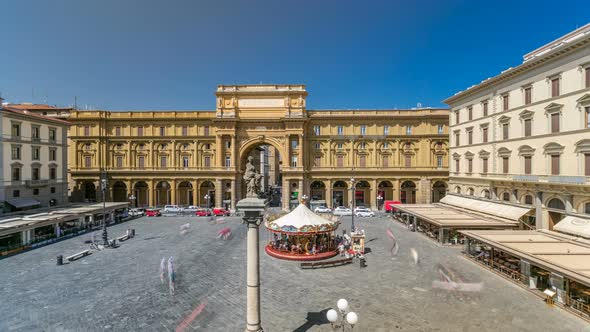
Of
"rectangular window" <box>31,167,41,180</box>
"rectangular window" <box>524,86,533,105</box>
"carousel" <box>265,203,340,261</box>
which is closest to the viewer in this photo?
"carousel" <box>265,203,340,261</box>

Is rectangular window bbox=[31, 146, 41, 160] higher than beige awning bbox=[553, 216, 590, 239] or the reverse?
higher

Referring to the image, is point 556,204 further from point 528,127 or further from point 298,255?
point 298,255

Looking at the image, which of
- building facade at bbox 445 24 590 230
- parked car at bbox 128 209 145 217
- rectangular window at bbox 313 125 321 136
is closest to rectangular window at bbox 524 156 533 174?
building facade at bbox 445 24 590 230

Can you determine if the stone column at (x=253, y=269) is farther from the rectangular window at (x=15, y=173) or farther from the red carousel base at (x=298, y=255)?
the rectangular window at (x=15, y=173)

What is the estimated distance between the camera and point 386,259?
1895 cm

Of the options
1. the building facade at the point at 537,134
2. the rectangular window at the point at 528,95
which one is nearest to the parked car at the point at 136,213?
the building facade at the point at 537,134

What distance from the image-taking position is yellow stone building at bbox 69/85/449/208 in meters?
42.3

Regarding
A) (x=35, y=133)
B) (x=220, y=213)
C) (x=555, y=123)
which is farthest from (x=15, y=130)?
(x=555, y=123)

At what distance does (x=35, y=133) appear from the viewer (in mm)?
32562

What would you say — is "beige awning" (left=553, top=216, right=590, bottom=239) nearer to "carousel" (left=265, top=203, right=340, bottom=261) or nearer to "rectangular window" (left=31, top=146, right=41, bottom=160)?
"carousel" (left=265, top=203, right=340, bottom=261)

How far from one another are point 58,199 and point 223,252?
2966 cm

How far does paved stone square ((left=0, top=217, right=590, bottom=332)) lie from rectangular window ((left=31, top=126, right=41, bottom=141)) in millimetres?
18635

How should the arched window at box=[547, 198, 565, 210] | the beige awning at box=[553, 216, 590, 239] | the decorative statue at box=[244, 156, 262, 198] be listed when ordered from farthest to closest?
the arched window at box=[547, 198, 565, 210]
the beige awning at box=[553, 216, 590, 239]
the decorative statue at box=[244, 156, 262, 198]

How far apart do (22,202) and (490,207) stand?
4885cm
